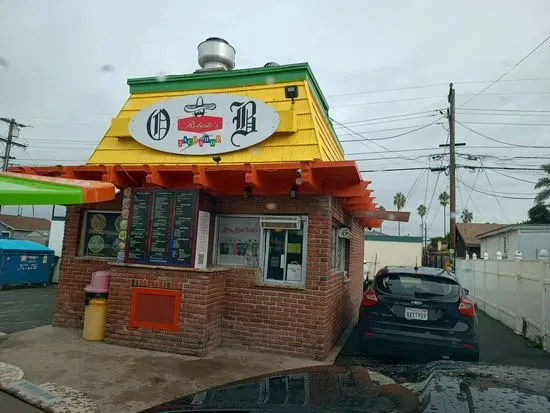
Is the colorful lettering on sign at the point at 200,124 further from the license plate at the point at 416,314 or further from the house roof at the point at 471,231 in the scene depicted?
the house roof at the point at 471,231

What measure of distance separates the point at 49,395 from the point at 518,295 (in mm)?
9409

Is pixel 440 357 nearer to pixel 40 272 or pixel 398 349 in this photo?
pixel 398 349

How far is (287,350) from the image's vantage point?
21.1 ft

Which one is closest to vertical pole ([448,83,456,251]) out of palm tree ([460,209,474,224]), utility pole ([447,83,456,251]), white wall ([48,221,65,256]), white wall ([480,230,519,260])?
utility pole ([447,83,456,251])

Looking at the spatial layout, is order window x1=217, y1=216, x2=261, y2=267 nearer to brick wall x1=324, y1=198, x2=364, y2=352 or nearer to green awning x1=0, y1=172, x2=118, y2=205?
brick wall x1=324, y1=198, x2=364, y2=352

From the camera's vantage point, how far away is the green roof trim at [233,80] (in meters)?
7.48

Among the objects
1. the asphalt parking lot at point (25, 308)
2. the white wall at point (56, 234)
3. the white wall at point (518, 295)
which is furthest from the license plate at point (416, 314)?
the white wall at point (56, 234)

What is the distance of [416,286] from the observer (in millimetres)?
6129

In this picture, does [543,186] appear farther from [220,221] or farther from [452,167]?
[220,221]

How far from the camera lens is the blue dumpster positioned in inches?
580

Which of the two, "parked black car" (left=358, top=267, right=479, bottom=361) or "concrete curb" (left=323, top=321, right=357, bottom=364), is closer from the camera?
"parked black car" (left=358, top=267, right=479, bottom=361)

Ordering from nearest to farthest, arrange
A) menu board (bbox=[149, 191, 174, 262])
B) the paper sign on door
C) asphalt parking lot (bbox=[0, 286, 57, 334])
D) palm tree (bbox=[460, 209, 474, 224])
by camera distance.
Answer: menu board (bbox=[149, 191, 174, 262]) → the paper sign on door → asphalt parking lot (bbox=[0, 286, 57, 334]) → palm tree (bbox=[460, 209, 474, 224])

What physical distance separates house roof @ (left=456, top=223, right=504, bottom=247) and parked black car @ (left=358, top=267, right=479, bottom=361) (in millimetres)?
34360

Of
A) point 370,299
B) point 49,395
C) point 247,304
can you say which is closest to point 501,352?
point 370,299
